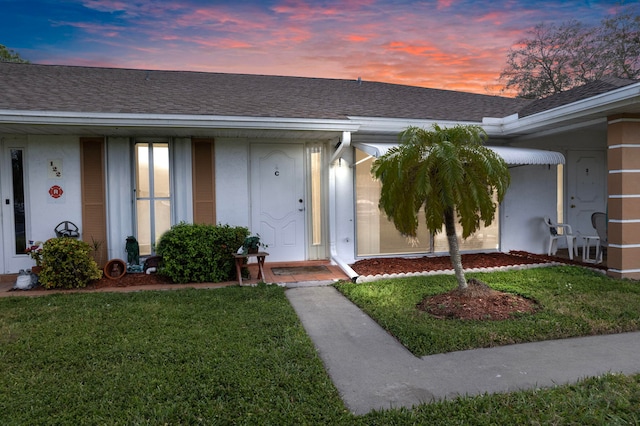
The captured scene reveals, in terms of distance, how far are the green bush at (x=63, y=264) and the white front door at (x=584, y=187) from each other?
1046 centimetres

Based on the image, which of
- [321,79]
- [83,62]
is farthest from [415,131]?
[83,62]

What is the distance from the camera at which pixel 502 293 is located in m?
5.66

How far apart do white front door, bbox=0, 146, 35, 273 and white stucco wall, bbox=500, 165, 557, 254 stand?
9674 mm

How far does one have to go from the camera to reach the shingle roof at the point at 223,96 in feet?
23.4

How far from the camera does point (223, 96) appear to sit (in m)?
8.51

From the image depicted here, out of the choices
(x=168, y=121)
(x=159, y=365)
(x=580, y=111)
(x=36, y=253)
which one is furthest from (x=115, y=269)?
(x=580, y=111)

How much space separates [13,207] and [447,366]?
7.71m

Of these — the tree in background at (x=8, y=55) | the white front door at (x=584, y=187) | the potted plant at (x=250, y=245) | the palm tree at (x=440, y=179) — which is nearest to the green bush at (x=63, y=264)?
the potted plant at (x=250, y=245)

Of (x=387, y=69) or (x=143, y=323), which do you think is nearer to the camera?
(x=143, y=323)

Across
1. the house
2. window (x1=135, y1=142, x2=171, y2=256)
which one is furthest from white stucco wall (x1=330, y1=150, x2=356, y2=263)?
window (x1=135, y1=142, x2=171, y2=256)

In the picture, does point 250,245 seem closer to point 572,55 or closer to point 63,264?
point 63,264

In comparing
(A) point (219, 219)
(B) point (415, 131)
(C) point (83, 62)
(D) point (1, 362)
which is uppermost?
(C) point (83, 62)

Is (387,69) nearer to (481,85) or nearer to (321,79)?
(321,79)

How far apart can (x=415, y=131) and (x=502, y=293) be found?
2551mm
